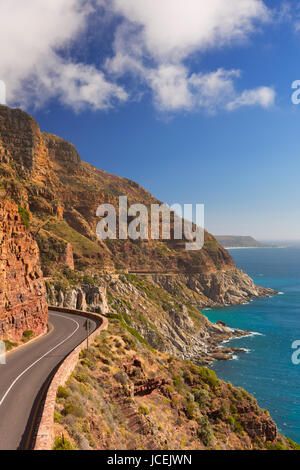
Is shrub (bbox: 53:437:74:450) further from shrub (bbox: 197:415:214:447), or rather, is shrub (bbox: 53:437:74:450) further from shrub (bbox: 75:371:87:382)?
shrub (bbox: 197:415:214:447)

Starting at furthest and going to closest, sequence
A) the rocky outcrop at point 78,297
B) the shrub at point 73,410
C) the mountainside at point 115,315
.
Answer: the rocky outcrop at point 78,297 → the mountainside at point 115,315 → the shrub at point 73,410

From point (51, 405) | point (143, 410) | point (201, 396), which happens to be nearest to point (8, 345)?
point (51, 405)

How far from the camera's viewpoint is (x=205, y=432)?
82.9ft

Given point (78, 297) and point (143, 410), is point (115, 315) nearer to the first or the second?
point (78, 297)

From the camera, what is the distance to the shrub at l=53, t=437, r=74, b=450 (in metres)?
12.9

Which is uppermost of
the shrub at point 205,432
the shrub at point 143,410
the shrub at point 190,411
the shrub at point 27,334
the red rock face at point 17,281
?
the red rock face at point 17,281

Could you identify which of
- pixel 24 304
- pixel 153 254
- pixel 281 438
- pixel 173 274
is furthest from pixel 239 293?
pixel 24 304

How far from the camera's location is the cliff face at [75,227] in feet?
243

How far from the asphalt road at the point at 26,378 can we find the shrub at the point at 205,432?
1312 centimetres

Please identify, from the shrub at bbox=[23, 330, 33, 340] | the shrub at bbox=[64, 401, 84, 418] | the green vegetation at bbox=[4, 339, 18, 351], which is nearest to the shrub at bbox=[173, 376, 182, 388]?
the shrub at bbox=[23, 330, 33, 340]

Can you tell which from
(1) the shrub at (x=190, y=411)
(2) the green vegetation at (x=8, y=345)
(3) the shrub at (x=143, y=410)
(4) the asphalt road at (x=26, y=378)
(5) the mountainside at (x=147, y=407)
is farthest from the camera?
(1) the shrub at (x=190, y=411)

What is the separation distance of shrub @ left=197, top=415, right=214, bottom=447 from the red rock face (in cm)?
1793

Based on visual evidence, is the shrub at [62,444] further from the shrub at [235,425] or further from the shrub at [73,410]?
the shrub at [235,425]

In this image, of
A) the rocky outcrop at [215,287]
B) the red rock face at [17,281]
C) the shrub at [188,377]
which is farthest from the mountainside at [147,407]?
the rocky outcrop at [215,287]
